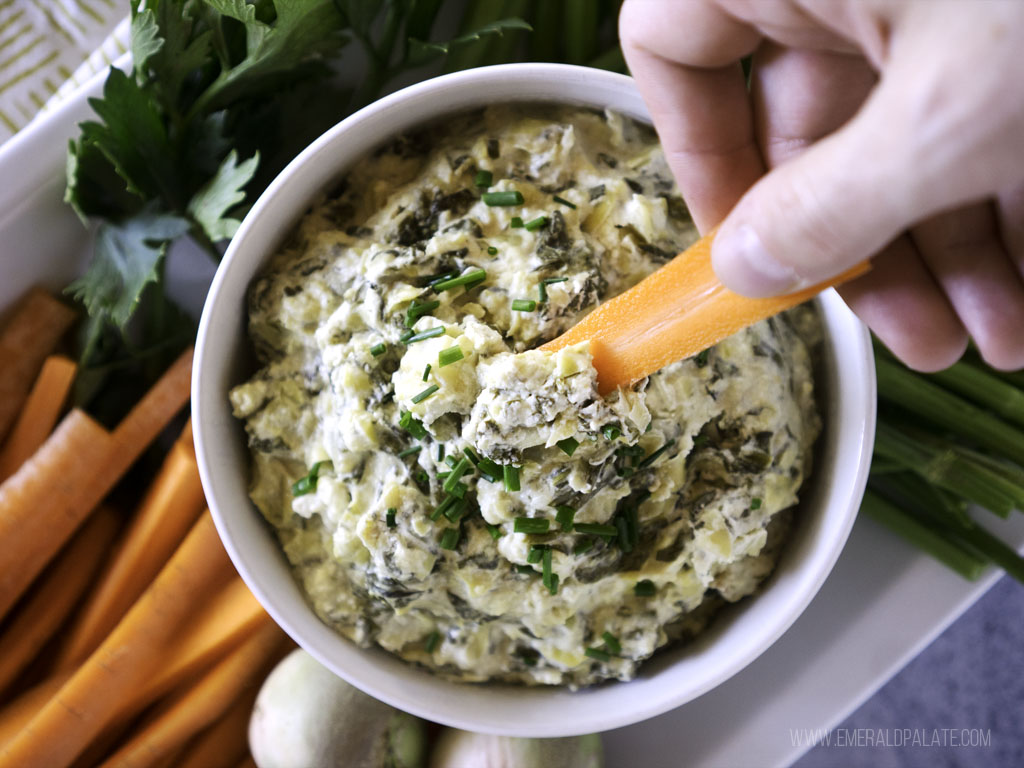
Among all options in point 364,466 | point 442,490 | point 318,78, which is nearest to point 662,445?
point 442,490

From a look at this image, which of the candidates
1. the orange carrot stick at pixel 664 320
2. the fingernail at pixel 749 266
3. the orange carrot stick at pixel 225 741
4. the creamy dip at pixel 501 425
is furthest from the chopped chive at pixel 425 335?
the orange carrot stick at pixel 225 741

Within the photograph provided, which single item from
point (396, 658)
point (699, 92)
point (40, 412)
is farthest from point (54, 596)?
point (699, 92)

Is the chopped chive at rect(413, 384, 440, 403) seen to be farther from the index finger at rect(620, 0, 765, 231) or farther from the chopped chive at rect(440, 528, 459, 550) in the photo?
the index finger at rect(620, 0, 765, 231)

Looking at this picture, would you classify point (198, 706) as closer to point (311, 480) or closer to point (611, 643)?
point (311, 480)

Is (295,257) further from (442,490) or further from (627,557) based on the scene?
(627,557)

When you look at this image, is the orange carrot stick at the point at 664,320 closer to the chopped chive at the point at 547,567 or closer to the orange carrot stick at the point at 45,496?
the chopped chive at the point at 547,567
